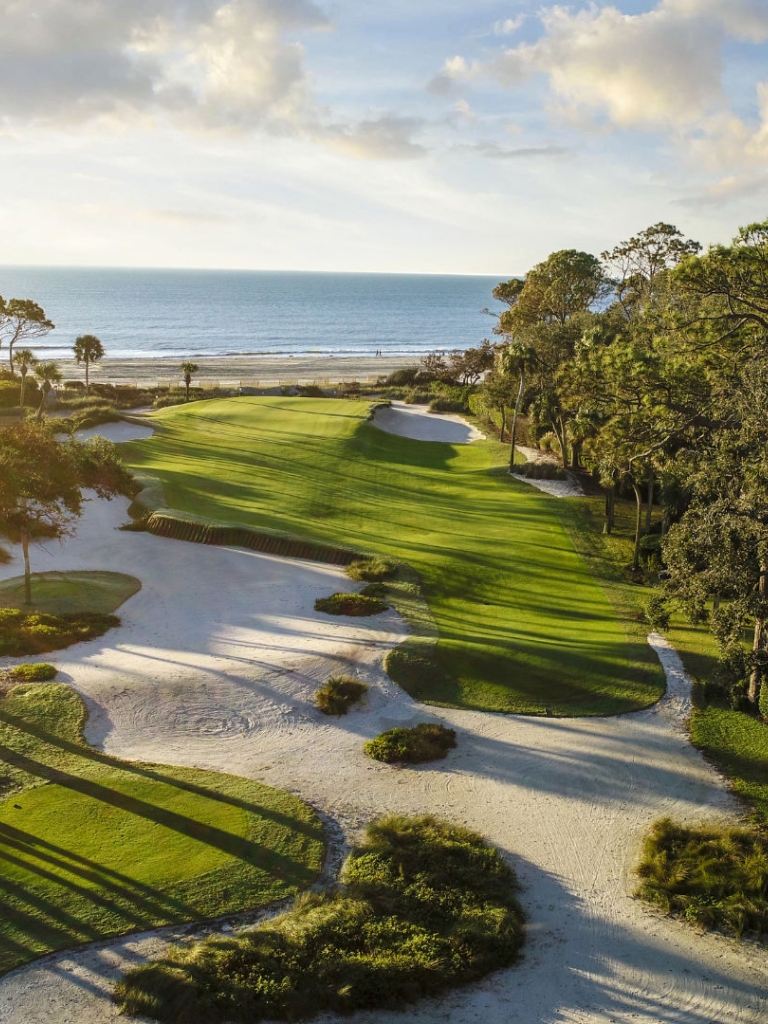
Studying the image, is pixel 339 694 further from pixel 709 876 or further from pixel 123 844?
pixel 709 876

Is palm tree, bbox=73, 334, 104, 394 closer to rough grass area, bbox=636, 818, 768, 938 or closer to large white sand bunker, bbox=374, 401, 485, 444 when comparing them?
large white sand bunker, bbox=374, 401, 485, 444

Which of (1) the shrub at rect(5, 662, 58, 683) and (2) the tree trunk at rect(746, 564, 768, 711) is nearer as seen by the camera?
(2) the tree trunk at rect(746, 564, 768, 711)

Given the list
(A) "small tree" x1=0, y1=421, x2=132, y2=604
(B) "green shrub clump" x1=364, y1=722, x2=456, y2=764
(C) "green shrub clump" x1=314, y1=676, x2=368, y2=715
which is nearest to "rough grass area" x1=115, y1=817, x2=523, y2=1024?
(B) "green shrub clump" x1=364, y1=722, x2=456, y2=764

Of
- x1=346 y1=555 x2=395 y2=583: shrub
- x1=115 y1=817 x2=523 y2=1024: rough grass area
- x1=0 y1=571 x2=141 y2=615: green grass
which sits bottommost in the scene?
x1=115 y1=817 x2=523 y2=1024: rough grass area

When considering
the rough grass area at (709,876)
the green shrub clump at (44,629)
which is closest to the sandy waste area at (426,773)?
the rough grass area at (709,876)

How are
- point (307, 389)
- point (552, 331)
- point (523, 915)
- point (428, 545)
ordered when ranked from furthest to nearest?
point (307, 389)
point (552, 331)
point (428, 545)
point (523, 915)

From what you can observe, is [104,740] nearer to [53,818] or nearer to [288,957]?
[53,818]

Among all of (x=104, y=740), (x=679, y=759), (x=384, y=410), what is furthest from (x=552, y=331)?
(x=104, y=740)
